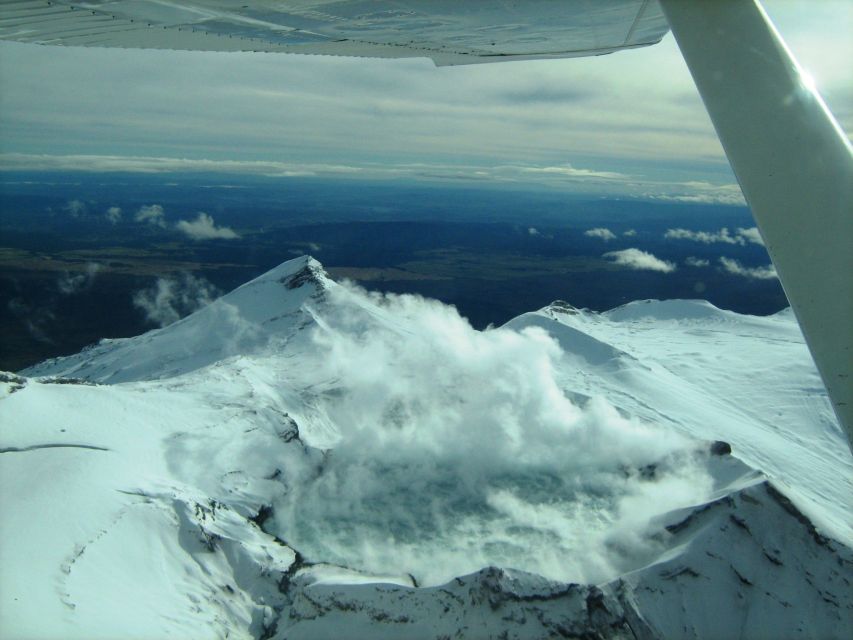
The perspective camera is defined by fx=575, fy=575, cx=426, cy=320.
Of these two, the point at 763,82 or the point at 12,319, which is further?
the point at 12,319

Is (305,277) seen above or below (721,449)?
above

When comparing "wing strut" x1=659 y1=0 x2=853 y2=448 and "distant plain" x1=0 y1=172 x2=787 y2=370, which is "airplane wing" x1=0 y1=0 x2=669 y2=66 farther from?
"distant plain" x1=0 y1=172 x2=787 y2=370

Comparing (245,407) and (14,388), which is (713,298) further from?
(14,388)

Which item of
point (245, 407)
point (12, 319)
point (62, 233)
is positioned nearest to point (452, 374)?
point (245, 407)

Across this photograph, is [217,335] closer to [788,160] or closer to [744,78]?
[744,78]

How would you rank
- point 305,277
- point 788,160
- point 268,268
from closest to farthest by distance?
point 788,160 < point 305,277 < point 268,268

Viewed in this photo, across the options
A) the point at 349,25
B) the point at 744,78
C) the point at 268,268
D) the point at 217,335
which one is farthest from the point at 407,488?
the point at 268,268
